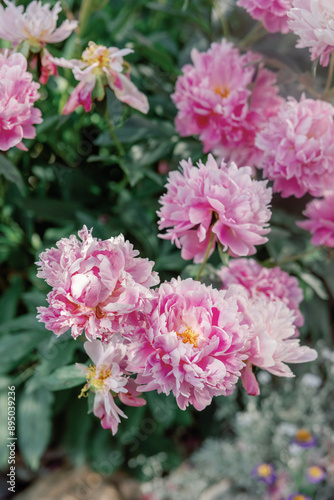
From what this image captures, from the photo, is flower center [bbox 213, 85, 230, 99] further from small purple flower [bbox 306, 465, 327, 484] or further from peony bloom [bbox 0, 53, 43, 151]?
small purple flower [bbox 306, 465, 327, 484]

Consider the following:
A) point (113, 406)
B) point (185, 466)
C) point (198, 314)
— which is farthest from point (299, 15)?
point (185, 466)

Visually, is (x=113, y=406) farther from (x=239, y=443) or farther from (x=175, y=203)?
(x=239, y=443)

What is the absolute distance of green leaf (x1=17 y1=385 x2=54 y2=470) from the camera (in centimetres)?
95

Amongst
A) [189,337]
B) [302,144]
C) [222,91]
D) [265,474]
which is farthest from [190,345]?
[265,474]

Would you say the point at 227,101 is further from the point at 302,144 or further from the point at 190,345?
the point at 190,345

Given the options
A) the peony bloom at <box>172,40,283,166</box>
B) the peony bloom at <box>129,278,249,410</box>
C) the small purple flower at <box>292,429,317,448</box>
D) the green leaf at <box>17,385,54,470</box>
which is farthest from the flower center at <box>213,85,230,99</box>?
the small purple flower at <box>292,429,317,448</box>

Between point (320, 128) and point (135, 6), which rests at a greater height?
point (320, 128)

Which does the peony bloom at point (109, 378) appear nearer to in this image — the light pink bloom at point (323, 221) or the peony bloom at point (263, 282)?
the peony bloom at point (263, 282)

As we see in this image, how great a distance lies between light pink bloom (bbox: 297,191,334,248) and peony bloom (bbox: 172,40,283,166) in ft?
0.32

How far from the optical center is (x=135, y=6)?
1.02m

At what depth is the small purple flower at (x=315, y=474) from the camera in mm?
1071

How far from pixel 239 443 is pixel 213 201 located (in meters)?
0.93

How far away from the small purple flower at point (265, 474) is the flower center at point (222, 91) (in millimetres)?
771

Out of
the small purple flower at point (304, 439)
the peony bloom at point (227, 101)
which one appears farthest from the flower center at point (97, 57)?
the small purple flower at point (304, 439)
